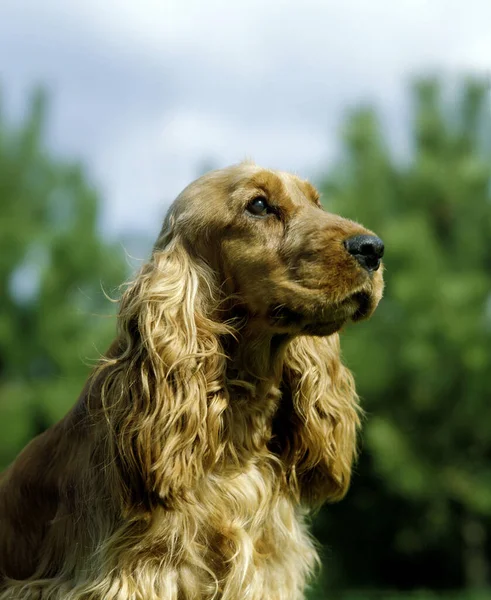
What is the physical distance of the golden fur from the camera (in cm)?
369

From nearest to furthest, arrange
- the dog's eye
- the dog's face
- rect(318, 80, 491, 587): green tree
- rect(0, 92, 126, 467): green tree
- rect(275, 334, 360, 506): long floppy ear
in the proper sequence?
1. the dog's face
2. the dog's eye
3. rect(275, 334, 360, 506): long floppy ear
4. rect(0, 92, 126, 467): green tree
5. rect(318, 80, 491, 587): green tree

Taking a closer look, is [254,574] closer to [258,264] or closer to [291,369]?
[291,369]

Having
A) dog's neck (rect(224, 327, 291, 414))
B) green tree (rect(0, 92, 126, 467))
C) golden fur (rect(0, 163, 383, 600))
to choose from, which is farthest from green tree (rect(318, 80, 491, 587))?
dog's neck (rect(224, 327, 291, 414))

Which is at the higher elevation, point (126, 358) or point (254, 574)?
point (126, 358)

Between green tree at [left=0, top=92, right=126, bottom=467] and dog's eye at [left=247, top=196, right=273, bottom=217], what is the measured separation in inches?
416

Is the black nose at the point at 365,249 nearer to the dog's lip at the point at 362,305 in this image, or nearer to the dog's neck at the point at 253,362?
the dog's lip at the point at 362,305

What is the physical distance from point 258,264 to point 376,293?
53cm

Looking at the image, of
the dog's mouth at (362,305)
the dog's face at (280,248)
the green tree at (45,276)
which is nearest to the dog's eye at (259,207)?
Result: the dog's face at (280,248)

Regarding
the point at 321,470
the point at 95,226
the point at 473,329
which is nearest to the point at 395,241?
the point at 473,329

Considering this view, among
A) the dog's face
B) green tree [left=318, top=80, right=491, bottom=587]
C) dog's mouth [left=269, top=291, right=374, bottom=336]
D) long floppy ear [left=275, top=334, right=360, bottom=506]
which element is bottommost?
green tree [left=318, top=80, right=491, bottom=587]

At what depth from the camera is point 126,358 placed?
3857 mm

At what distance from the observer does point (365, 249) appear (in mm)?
3672

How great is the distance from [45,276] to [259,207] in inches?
493

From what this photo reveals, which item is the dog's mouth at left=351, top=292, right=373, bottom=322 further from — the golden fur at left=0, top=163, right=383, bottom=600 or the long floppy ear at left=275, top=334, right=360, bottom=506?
the long floppy ear at left=275, top=334, right=360, bottom=506
